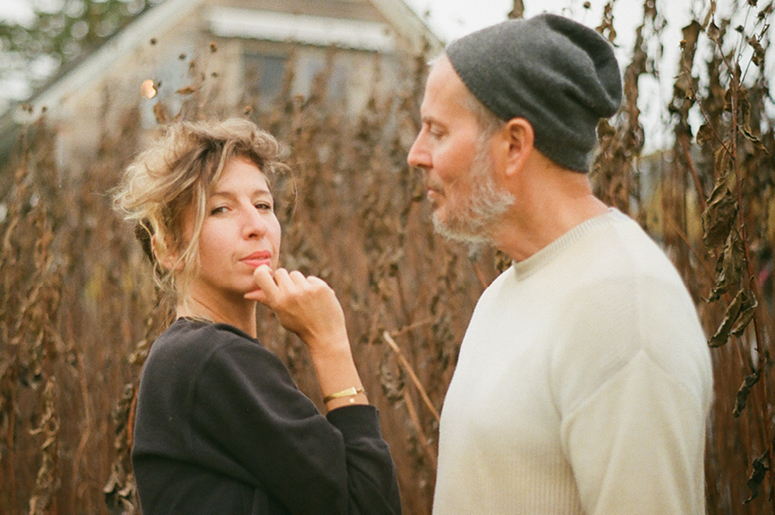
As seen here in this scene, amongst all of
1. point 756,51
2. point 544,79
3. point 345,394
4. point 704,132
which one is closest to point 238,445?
point 345,394

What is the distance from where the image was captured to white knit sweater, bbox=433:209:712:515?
1282mm

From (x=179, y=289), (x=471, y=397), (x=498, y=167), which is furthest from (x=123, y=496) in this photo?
(x=498, y=167)

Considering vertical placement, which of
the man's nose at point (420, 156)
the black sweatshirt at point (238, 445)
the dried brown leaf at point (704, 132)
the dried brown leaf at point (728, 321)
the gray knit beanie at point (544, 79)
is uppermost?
the gray knit beanie at point (544, 79)

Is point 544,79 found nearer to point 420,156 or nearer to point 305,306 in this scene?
point 420,156

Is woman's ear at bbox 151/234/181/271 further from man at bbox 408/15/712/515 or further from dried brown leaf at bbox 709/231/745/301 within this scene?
dried brown leaf at bbox 709/231/745/301

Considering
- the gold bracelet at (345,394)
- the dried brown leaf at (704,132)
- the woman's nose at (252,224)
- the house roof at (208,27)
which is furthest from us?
the house roof at (208,27)

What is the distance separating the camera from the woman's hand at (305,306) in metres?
1.72

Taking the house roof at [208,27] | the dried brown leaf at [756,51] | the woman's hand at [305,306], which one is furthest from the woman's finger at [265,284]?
the house roof at [208,27]

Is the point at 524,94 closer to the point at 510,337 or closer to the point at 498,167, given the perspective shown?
the point at 498,167

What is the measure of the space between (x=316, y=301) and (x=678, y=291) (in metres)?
0.77

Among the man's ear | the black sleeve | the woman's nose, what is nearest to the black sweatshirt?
the black sleeve

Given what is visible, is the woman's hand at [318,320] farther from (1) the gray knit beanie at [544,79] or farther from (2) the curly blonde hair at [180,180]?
(1) the gray knit beanie at [544,79]

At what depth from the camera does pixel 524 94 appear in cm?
154

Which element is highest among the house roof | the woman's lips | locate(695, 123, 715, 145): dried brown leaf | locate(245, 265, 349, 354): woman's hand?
the house roof
